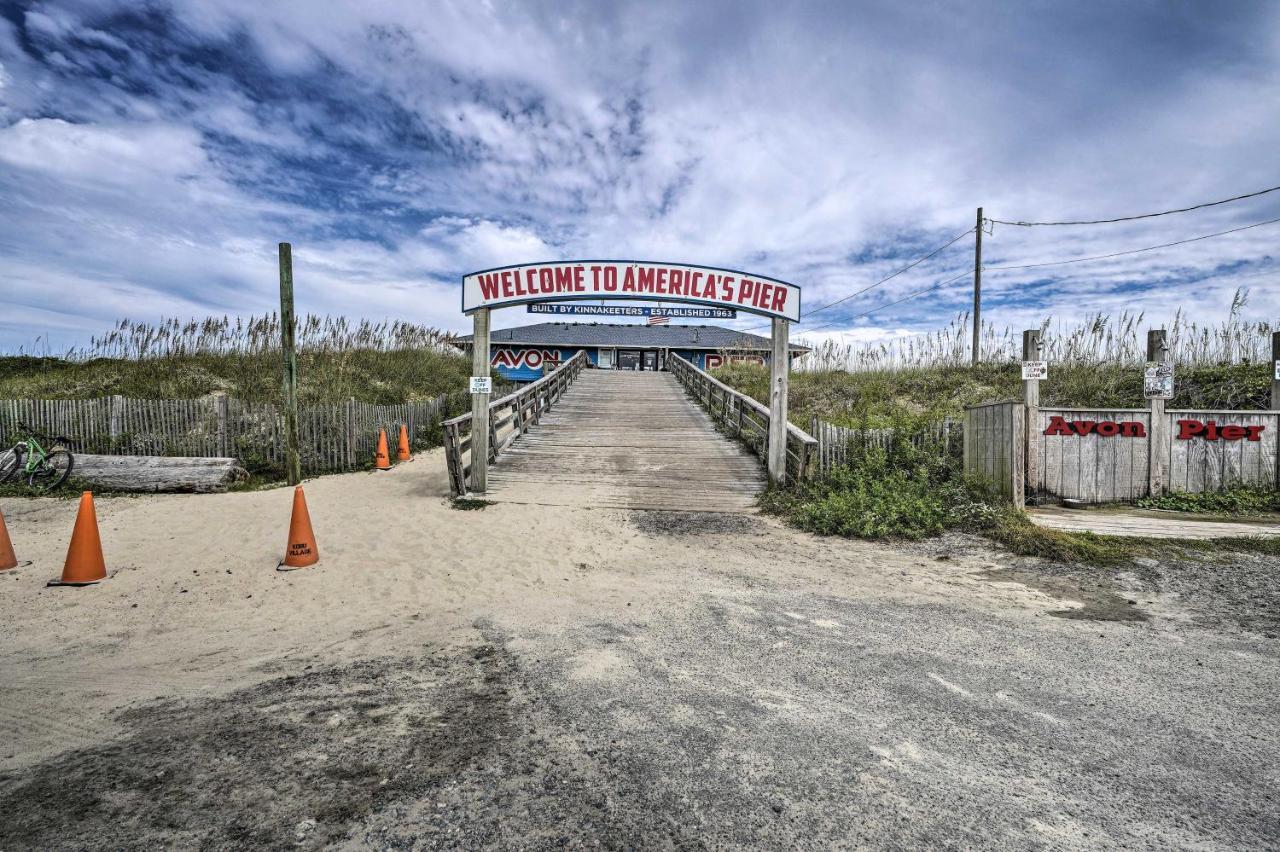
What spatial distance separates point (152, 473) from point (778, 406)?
10.8 m

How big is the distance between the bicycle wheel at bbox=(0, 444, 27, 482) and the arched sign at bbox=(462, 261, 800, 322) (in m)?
8.53

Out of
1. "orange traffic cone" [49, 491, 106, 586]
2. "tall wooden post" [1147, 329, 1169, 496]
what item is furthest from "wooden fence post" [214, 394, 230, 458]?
"tall wooden post" [1147, 329, 1169, 496]

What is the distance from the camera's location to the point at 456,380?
2070 cm

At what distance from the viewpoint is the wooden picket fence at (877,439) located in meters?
9.13

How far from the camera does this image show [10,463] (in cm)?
1027

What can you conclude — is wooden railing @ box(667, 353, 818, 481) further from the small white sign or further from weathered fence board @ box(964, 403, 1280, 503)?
the small white sign

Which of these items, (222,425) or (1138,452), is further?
(222,425)

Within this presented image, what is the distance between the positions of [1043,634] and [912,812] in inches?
105

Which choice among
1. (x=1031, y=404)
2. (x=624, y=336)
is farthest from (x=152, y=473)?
(x=624, y=336)

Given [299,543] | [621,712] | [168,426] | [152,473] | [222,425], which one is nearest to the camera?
[621,712]

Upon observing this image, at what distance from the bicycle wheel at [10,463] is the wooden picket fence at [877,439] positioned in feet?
45.6

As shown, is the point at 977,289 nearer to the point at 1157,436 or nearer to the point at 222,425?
the point at 1157,436

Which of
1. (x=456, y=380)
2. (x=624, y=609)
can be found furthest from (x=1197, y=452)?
(x=456, y=380)

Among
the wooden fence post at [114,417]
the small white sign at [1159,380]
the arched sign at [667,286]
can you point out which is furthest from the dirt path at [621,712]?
the wooden fence post at [114,417]
